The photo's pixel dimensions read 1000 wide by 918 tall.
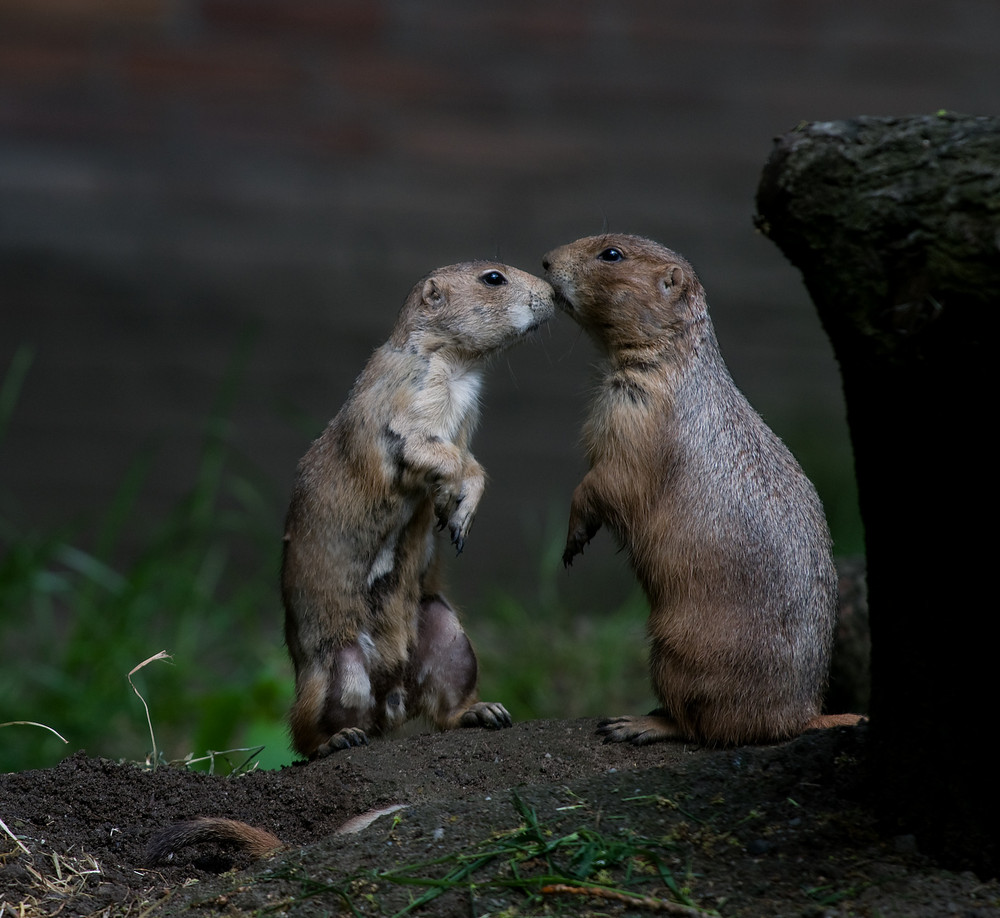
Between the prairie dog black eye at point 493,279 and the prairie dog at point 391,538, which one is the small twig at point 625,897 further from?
the prairie dog black eye at point 493,279

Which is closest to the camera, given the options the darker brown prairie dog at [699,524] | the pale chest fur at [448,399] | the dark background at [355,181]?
the darker brown prairie dog at [699,524]

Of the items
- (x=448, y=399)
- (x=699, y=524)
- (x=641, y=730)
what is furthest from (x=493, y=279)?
(x=641, y=730)

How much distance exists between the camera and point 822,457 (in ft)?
25.1

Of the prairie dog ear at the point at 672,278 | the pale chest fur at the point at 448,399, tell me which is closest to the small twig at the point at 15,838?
the pale chest fur at the point at 448,399

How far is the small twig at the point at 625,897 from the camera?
2.32 metres

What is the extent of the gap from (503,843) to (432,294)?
2283mm

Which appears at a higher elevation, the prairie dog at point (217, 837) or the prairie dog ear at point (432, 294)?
the prairie dog ear at point (432, 294)

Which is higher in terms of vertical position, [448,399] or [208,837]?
[448,399]

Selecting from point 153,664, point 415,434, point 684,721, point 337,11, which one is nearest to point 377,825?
point 684,721

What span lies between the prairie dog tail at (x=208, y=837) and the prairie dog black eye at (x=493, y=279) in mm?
2144

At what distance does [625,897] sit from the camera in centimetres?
238

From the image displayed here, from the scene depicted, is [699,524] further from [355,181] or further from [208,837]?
[355,181]

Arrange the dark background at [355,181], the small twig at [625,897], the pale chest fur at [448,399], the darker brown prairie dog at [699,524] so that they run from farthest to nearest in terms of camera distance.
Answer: the dark background at [355,181], the pale chest fur at [448,399], the darker brown prairie dog at [699,524], the small twig at [625,897]

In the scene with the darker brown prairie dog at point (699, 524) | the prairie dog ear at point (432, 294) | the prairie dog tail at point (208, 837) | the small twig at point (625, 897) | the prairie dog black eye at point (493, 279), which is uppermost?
the prairie dog black eye at point (493, 279)
